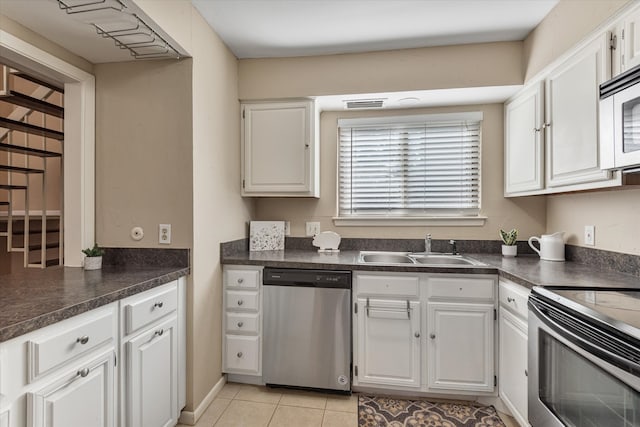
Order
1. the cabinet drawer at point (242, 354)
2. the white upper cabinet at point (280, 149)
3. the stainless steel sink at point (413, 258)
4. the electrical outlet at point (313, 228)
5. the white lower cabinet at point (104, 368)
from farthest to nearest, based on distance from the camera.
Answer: the electrical outlet at point (313, 228), the white upper cabinet at point (280, 149), the stainless steel sink at point (413, 258), the cabinet drawer at point (242, 354), the white lower cabinet at point (104, 368)

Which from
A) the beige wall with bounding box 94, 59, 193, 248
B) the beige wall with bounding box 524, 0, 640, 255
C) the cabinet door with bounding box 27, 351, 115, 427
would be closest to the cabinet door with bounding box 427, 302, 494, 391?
the beige wall with bounding box 524, 0, 640, 255

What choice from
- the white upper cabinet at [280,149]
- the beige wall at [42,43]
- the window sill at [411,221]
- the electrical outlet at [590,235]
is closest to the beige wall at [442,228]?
the window sill at [411,221]

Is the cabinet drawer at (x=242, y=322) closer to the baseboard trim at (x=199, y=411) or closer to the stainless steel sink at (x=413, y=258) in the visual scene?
the baseboard trim at (x=199, y=411)

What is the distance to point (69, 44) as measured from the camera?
177 centimetres

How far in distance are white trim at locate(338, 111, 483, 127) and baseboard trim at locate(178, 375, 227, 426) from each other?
2.23 meters

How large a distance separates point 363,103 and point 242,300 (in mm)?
1753

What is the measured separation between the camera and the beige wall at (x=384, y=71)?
2.32 m

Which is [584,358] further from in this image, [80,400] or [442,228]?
[80,400]

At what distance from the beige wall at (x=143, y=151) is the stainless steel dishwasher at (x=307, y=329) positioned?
0.73m

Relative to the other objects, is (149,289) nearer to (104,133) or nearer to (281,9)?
(104,133)

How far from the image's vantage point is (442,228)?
273cm

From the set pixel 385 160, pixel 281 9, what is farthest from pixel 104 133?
pixel 385 160

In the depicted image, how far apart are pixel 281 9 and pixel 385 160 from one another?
141cm

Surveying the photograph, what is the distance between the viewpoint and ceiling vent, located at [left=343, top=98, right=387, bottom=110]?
2576 mm
